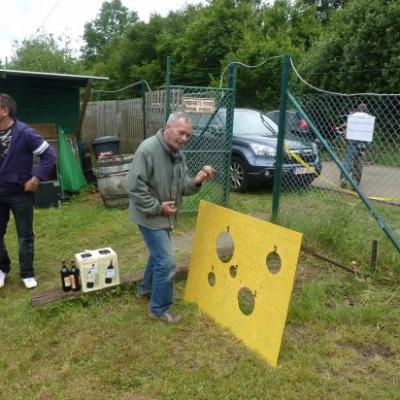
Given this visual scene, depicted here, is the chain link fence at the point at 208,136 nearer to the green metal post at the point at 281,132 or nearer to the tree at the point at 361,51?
the green metal post at the point at 281,132

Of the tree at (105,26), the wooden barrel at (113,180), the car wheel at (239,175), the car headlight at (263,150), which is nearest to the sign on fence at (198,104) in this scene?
the wooden barrel at (113,180)

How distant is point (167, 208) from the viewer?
11.0 feet

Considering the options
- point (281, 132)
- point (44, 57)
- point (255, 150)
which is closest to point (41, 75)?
point (255, 150)

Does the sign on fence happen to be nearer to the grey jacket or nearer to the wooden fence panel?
the wooden fence panel

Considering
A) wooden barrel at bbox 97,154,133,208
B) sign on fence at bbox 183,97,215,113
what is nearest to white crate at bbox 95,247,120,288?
sign on fence at bbox 183,97,215,113

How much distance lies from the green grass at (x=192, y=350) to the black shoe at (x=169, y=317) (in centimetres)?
6

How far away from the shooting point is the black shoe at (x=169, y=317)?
358 cm

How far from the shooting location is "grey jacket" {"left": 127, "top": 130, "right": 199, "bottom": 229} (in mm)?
3291

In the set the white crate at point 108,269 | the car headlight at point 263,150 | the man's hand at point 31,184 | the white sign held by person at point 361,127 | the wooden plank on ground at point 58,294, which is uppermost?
the white sign held by person at point 361,127

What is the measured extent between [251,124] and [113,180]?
3.23 meters

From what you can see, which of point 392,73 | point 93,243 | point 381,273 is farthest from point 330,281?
point 392,73

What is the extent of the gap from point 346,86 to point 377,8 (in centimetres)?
247

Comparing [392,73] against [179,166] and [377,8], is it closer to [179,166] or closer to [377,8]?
[377,8]

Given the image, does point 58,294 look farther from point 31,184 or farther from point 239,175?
point 239,175
